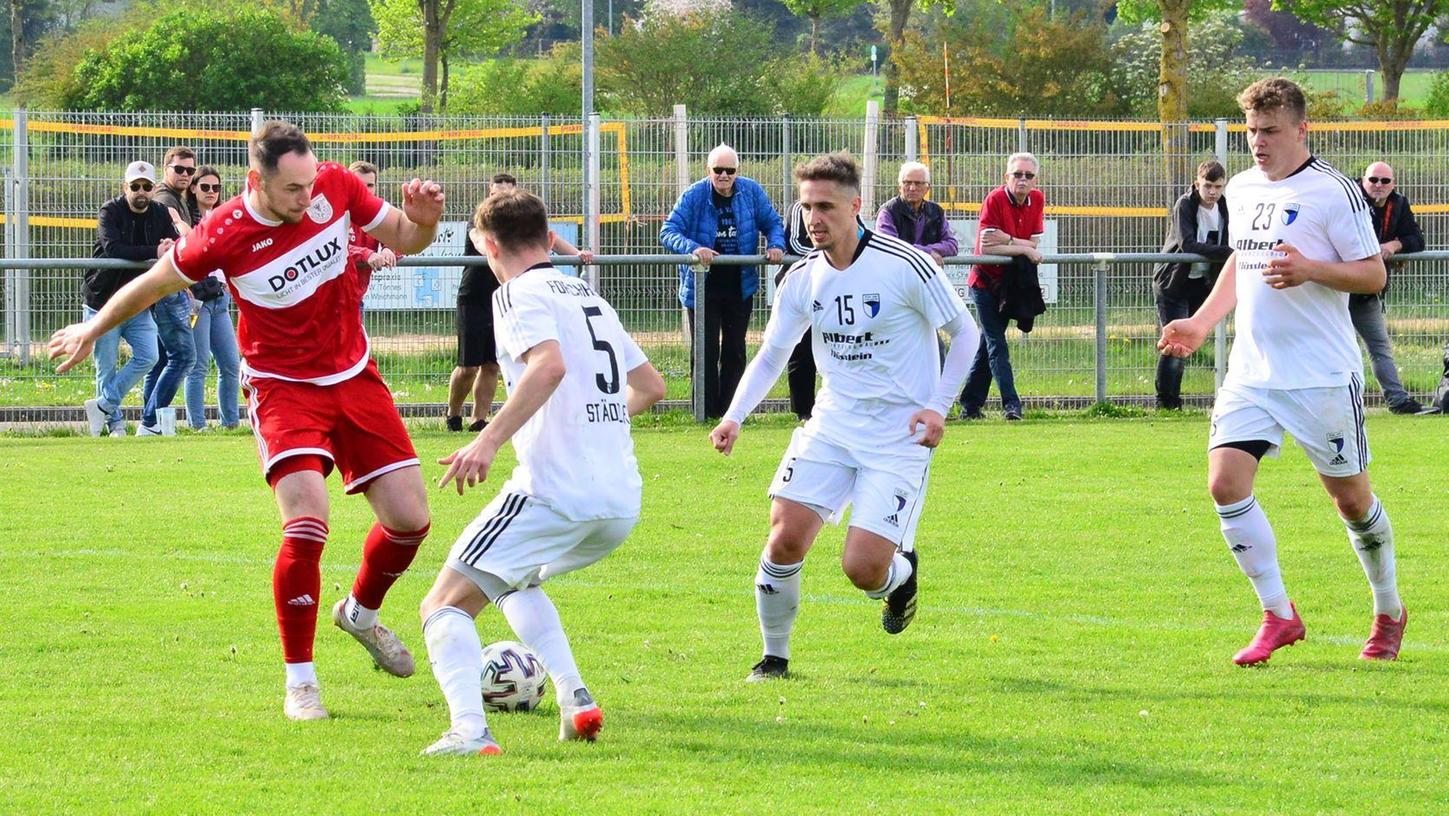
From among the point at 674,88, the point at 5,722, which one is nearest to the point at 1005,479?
the point at 5,722

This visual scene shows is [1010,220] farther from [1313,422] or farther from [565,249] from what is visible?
[1313,422]

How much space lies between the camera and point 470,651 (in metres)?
5.84

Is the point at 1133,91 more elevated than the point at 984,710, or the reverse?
the point at 1133,91

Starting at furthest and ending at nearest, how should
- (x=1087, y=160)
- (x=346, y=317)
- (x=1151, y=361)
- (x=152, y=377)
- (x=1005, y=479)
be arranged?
1. (x=1087, y=160)
2. (x=1151, y=361)
3. (x=152, y=377)
4. (x=1005, y=479)
5. (x=346, y=317)

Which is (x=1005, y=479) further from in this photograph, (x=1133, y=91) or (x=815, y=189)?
(x=1133, y=91)

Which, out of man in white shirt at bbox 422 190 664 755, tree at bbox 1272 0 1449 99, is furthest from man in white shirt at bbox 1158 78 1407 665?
tree at bbox 1272 0 1449 99

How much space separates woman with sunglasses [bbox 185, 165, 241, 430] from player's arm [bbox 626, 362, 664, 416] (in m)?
8.97

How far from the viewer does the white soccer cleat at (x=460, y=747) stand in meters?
5.71

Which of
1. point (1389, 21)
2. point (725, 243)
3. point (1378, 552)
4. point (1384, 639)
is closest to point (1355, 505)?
point (1378, 552)

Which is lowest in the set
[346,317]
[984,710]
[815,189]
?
[984,710]

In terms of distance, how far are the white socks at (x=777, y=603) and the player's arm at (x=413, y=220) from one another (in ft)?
5.74

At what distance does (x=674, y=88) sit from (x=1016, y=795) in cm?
4031

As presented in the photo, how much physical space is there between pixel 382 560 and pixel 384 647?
327mm

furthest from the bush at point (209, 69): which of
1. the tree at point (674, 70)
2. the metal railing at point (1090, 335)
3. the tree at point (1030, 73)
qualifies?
the metal railing at point (1090, 335)
